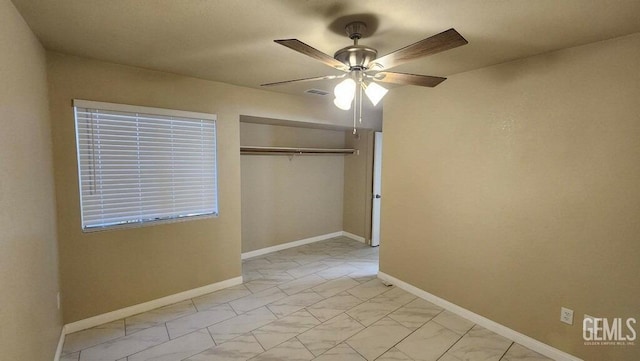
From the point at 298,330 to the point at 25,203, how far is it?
2.21 meters

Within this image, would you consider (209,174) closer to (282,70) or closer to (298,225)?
(282,70)

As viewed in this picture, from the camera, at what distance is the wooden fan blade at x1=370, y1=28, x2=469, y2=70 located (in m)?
1.29

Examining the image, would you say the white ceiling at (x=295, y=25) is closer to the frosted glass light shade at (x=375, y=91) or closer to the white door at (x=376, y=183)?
the frosted glass light shade at (x=375, y=91)

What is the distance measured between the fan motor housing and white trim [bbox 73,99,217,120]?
195 cm

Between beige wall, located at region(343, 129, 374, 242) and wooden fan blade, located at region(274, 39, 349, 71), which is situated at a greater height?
wooden fan blade, located at region(274, 39, 349, 71)

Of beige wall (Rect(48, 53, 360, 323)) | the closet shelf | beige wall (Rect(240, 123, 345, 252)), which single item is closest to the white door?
the closet shelf

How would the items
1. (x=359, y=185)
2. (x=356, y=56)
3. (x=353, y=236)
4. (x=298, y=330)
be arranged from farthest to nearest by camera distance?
(x=353, y=236), (x=359, y=185), (x=298, y=330), (x=356, y=56)

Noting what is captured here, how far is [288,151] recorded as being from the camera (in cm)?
471

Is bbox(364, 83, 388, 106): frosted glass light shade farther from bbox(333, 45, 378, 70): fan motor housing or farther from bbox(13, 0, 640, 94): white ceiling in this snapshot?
bbox(13, 0, 640, 94): white ceiling

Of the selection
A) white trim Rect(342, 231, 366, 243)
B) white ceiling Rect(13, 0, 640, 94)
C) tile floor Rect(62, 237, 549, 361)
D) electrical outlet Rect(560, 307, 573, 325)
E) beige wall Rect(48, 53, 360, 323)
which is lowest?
tile floor Rect(62, 237, 549, 361)

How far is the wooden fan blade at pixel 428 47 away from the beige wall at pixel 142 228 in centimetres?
221

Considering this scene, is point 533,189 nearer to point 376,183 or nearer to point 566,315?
point 566,315

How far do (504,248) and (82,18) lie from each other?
3622mm

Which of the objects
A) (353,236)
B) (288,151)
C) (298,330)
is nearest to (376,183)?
(353,236)
